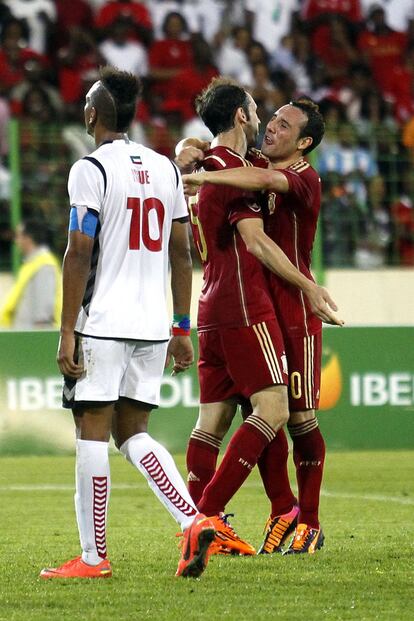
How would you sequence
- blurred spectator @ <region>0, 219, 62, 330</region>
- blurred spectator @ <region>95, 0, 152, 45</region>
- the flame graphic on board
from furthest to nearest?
1. blurred spectator @ <region>95, 0, 152, 45</region>
2. blurred spectator @ <region>0, 219, 62, 330</region>
3. the flame graphic on board

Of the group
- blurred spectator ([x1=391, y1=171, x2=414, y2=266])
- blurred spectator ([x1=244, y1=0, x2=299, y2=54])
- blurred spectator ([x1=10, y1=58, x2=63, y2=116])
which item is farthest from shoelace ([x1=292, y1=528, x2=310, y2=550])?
blurred spectator ([x1=244, y1=0, x2=299, y2=54])

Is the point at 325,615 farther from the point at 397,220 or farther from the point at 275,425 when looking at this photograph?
the point at 397,220

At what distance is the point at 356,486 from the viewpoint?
30.7 feet

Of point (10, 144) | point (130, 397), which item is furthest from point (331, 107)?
point (130, 397)

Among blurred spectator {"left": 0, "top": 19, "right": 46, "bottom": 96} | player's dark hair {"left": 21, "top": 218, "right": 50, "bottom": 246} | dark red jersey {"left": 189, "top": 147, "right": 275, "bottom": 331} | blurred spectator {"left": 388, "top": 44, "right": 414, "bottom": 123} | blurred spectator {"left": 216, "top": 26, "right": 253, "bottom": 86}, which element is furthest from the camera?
blurred spectator {"left": 388, "top": 44, "right": 414, "bottom": 123}

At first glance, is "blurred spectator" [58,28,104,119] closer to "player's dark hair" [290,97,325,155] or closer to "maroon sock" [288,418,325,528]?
"player's dark hair" [290,97,325,155]

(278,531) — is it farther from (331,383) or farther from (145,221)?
(331,383)

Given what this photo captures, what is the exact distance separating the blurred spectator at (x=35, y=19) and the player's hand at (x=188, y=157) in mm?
9581

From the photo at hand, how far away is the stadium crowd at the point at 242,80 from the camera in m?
12.4

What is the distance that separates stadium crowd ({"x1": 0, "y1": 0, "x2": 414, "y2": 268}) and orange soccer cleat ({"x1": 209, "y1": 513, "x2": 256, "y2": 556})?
6.26 meters

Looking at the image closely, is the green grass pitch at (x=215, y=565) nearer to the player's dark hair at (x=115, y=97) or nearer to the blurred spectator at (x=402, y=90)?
the player's dark hair at (x=115, y=97)

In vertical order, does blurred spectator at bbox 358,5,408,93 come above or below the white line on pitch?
above

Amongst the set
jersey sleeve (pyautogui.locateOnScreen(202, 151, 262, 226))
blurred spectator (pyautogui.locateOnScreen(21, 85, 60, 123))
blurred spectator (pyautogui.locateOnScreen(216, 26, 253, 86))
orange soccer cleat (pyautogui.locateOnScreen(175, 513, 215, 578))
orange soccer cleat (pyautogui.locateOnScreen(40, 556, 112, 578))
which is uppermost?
blurred spectator (pyautogui.locateOnScreen(216, 26, 253, 86))

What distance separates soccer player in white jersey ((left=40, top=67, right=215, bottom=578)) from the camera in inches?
207
